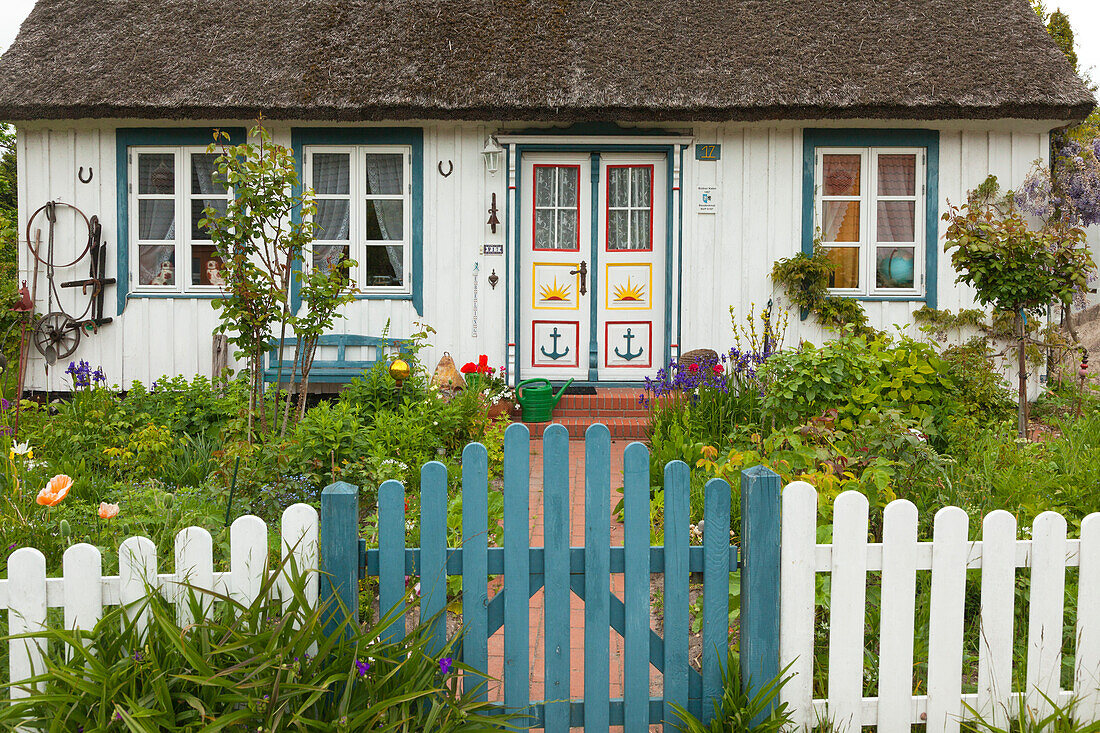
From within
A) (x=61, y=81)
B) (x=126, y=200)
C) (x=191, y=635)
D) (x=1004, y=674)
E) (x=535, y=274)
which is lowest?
(x=1004, y=674)

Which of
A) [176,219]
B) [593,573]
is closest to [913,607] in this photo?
[593,573]

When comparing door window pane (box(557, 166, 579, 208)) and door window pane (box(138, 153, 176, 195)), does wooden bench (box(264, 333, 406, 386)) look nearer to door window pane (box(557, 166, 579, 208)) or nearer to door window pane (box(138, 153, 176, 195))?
door window pane (box(138, 153, 176, 195))

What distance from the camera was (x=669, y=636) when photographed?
2.52 meters

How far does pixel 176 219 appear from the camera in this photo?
8.34 metres

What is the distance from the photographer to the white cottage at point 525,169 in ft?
25.9

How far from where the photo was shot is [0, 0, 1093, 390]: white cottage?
7895mm

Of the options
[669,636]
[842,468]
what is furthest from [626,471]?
[842,468]

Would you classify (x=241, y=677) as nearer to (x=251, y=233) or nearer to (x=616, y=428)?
(x=251, y=233)

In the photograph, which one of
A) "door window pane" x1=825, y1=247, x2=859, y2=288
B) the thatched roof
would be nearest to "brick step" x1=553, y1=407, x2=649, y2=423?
"door window pane" x1=825, y1=247, x2=859, y2=288

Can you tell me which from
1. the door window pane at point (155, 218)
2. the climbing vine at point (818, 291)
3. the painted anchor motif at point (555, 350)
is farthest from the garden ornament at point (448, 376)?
the climbing vine at point (818, 291)

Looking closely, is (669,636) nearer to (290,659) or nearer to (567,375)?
(290,659)

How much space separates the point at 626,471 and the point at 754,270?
6.05m

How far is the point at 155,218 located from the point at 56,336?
1.42 metres

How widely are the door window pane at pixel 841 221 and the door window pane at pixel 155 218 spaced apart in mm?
6131
